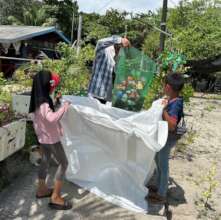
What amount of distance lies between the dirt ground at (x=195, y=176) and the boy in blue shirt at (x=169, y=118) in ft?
0.88

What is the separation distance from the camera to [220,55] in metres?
20.1

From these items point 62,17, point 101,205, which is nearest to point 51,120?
point 101,205

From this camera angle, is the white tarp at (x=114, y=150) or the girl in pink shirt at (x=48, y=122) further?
the white tarp at (x=114, y=150)

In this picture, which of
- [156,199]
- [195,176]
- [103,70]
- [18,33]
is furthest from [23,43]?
[156,199]

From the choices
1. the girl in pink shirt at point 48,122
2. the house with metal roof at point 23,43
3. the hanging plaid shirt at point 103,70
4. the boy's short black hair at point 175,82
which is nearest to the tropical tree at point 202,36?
the house with metal roof at point 23,43

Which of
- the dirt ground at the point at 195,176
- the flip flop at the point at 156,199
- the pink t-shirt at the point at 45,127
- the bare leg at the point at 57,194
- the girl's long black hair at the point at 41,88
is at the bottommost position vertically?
the dirt ground at the point at 195,176

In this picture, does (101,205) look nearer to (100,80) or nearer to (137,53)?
(100,80)

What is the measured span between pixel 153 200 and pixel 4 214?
153 centimetres

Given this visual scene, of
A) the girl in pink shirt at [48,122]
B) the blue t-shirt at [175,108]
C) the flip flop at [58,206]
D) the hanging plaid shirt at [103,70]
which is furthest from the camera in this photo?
the hanging plaid shirt at [103,70]

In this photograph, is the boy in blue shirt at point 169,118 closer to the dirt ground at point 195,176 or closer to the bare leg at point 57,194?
the dirt ground at point 195,176

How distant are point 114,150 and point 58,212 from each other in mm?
878

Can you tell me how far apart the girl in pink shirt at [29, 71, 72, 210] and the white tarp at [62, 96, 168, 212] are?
0.47 meters

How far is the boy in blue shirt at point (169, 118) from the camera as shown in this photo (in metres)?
3.37

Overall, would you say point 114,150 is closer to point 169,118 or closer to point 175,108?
point 169,118
